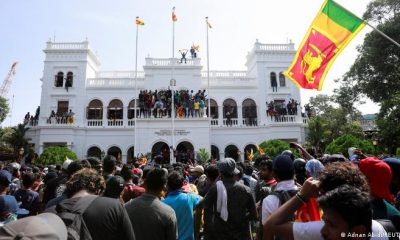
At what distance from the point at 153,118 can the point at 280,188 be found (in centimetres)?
2268

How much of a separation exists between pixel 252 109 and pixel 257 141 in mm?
3312

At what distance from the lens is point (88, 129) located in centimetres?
2658

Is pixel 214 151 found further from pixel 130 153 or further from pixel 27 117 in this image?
pixel 27 117

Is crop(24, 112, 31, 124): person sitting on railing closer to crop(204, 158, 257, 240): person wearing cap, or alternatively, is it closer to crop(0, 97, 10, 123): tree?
crop(0, 97, 10, 123): tree

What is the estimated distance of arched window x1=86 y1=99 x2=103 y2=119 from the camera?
2769 cm

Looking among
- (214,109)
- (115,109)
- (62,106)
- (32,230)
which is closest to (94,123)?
(115,109)

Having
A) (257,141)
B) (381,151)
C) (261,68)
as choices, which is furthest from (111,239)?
(261,68)

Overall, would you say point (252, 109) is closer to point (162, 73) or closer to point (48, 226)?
point (162, 73)

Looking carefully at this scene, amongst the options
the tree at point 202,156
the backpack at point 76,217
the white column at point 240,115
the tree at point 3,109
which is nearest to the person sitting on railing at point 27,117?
the tree at point 3,109

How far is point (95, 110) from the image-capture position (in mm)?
27781

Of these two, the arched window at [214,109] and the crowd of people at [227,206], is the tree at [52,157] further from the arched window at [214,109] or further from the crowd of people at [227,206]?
the crowd of people at [227,206]

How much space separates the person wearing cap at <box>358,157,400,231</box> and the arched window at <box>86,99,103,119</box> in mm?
27294

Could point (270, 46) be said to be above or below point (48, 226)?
above

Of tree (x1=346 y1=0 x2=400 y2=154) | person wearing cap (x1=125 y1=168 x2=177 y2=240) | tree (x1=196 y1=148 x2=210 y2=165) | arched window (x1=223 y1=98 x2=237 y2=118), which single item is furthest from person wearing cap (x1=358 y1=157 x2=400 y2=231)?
arched window (x1=223 y1=98 x2=237 y2=118)
